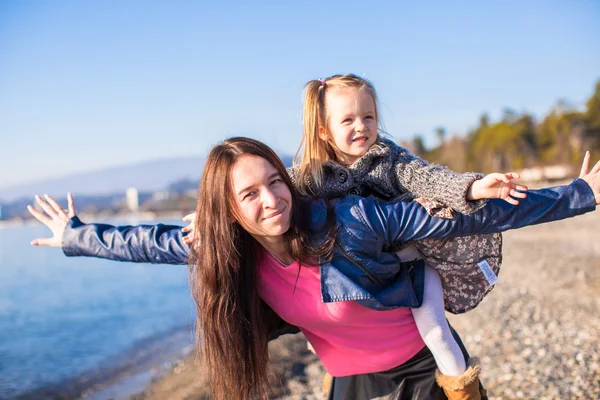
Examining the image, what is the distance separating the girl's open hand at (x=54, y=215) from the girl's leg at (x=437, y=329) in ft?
7.85

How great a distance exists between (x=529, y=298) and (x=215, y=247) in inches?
480

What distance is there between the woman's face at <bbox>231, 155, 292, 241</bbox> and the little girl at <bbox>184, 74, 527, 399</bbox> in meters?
0.51

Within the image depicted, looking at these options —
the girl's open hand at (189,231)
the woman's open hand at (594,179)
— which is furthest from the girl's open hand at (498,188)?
the girl's open hand at (189,231)

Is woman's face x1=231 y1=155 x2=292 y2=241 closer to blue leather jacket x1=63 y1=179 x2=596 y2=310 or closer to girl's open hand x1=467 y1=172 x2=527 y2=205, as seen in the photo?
blue leather jacket x1=63 y1=179 x2=596 y2=310

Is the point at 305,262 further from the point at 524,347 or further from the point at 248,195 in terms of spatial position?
the point at 524,347

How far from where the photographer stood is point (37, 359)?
15.3 m

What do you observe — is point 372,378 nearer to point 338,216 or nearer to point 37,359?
point 338,216

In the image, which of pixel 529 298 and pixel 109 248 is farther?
pixel 529 298

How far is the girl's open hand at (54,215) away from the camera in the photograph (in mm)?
3646

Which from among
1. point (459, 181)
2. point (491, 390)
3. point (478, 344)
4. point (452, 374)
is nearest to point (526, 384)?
point (491, 390)

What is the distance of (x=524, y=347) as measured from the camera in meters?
9.44

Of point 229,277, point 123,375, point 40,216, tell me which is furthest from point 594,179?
point 123,375

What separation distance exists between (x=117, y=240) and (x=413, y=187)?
184 cm

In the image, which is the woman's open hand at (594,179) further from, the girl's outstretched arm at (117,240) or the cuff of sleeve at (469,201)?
the girl's outstretched arm at (117,240)
